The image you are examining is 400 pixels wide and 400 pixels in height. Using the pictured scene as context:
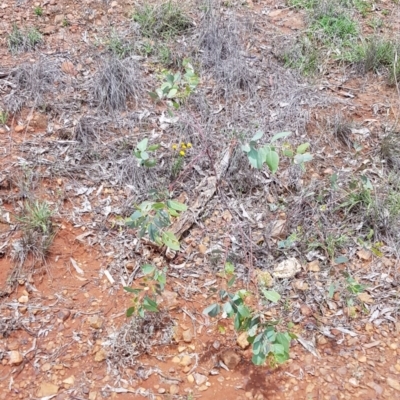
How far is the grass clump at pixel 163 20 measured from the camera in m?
3.80

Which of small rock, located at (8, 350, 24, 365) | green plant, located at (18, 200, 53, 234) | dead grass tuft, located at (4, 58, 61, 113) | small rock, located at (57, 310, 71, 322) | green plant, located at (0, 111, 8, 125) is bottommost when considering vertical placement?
small rock, located at (8, 350, 24, 365)

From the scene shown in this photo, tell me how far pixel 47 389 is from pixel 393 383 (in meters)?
1.50

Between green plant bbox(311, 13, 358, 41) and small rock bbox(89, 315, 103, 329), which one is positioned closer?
small rock bbox(89, 315, 103, 329)

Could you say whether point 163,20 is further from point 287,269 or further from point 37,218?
point 287,269

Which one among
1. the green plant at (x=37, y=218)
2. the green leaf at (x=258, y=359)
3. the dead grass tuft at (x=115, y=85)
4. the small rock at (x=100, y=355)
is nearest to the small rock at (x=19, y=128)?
the dead grass tuft at (x=115, y=85)

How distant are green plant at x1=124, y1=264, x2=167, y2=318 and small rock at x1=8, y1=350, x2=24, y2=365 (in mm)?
529

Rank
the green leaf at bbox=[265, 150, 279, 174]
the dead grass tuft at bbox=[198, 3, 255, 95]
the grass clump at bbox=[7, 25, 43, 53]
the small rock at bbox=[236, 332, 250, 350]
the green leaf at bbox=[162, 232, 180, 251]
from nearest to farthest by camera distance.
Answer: the green leaf at bbox=[265, 150, 279, 174] < the green leaf at bbox=[162, 232, 180, 251] < the small rock at bbox=[236, 332, 250, 350] < the dead grass tuft at bbox=[198, 3, 255, 95] < the grass clump at bbox=[7, 25, 43, 53]

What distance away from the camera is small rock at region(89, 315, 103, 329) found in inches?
92.3

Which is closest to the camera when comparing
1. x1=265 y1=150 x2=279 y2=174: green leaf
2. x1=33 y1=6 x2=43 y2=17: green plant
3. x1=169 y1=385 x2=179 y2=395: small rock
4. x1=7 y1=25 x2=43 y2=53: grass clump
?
x1=265 y1=150 x2=279 y2=174: green leaf

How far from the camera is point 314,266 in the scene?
2.58 m

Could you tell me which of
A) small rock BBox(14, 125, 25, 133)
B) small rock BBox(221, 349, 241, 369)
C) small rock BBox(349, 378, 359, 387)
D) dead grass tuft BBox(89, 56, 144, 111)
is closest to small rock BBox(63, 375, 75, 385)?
small rock BBox(221, 349, 241, 369)

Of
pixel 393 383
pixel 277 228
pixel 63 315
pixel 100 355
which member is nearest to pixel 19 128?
pixel 63 315

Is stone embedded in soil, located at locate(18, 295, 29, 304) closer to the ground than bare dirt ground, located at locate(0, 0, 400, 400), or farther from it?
closer to the ground

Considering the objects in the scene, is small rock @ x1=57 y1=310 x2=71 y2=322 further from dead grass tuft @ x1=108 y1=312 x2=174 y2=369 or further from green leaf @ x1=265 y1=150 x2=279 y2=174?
green leaf @ x1=265 y1=150 x2=279 y2=174
